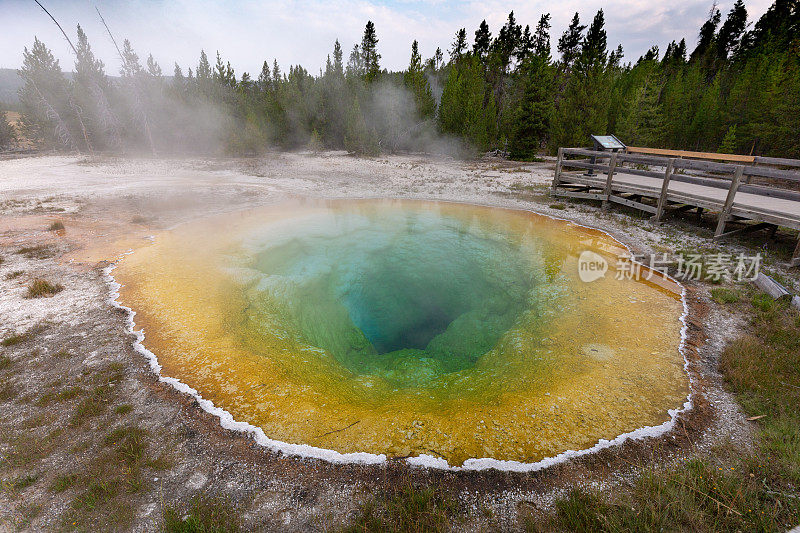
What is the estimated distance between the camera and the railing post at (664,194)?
33.8 ft

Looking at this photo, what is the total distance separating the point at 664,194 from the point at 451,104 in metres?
23.9

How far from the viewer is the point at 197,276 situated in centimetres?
779

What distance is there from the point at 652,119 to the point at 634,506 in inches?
1435

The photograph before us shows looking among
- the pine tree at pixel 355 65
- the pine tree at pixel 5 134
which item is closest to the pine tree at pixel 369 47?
the pine tree at pixel 355 65

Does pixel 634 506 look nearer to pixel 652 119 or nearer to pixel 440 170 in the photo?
pixel 440 170

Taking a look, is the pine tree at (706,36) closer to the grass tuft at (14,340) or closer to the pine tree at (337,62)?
the pine tree at (337,62)

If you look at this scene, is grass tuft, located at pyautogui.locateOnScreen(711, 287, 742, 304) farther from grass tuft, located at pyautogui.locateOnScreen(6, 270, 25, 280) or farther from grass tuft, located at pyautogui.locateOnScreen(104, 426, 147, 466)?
grass tuft, located at pyautogui.locateOnScreen(6, 270, 25, 280)

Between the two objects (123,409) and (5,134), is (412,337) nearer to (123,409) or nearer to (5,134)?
(123,409)

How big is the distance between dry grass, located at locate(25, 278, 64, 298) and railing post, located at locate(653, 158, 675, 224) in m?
15.8

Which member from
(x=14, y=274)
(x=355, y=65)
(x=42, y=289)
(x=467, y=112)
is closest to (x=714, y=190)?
(x=42, y=289)

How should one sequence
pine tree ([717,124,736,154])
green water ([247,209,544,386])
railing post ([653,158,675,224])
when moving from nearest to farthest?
green water ([247,209,544,386])
railing post ([653,158,675,224])
pine tree ([717,124,736,154])

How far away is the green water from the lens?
617cm

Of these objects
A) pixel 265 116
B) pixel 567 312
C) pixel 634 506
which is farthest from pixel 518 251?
pixel 265 116

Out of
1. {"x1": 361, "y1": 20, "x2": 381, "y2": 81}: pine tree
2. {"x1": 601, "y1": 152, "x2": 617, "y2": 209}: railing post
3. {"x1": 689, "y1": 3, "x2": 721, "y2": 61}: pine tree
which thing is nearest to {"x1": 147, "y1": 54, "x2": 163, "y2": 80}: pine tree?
{"x1": 361, "y1": 20, "x2": 381, "y2": 81}: pine tree
